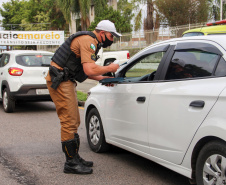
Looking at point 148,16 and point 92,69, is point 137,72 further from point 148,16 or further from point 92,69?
point 148,16

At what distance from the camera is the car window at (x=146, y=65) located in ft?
13.7

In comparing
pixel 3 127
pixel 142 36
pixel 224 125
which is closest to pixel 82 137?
pixel 3 127

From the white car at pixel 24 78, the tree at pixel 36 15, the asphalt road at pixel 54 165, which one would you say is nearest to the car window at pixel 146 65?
the asphalt road at pixel 54 165

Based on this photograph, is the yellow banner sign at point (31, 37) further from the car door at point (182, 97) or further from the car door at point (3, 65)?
the car door at point (182, 97)

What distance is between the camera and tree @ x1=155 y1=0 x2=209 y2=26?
35.1 m

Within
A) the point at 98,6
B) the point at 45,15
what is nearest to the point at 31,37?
the point at 98,6

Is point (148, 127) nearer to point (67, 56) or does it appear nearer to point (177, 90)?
point (177, 90)

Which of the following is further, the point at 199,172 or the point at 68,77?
the point at 68,77

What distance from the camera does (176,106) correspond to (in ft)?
11.5

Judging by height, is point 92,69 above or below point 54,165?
above

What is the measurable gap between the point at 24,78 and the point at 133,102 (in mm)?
5353

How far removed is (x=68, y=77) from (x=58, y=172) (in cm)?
120

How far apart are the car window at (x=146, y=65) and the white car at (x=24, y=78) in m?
4.64

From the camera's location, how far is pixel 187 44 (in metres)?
3.73
